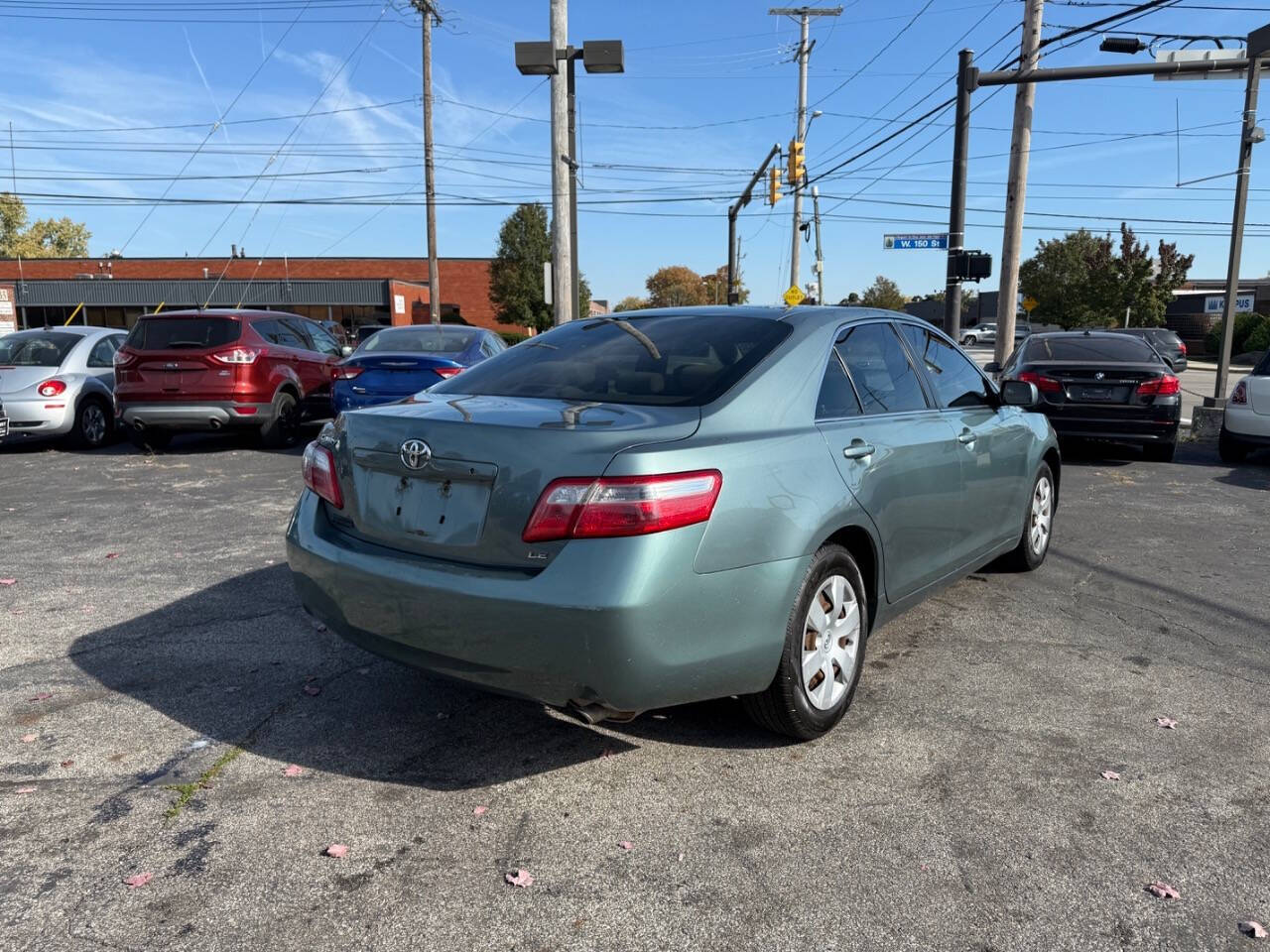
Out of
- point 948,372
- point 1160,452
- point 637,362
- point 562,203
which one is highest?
point 562,203

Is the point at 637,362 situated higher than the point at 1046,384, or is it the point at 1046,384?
the point at 637,362

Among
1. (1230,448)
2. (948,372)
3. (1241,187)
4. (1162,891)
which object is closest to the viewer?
(1162,891)

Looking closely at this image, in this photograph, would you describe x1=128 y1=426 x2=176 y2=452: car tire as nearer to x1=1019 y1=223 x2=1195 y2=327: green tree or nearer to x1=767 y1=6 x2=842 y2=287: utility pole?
x1=767 y1=6 x2=842 y2=287: utility pole

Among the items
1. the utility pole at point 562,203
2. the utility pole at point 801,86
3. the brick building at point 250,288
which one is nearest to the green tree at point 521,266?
the brick building at point 250,288

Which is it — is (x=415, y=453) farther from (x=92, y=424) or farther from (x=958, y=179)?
(x=958, y=179)

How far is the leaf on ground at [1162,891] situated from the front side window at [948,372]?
2464 mm

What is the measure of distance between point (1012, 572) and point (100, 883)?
200 inches

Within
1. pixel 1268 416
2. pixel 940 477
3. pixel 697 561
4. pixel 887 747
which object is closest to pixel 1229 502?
pixel 1268 416

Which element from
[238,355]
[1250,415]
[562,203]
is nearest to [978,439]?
[1250,415]

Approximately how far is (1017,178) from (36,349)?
1522cm

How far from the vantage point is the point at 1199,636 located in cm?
476

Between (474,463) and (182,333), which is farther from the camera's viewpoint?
(182,333)

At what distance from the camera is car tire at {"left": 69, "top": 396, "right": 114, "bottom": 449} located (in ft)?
37.3

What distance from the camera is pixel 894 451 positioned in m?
3.85
